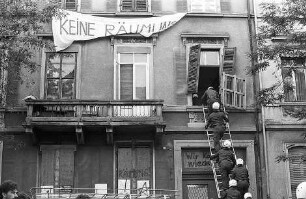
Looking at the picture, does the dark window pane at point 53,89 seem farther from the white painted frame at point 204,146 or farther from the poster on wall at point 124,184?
the white painted frame at point 204,146

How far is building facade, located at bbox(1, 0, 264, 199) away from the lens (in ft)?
59.4

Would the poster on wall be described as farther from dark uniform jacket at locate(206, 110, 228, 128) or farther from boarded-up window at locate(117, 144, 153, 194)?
dark uniform jacket at locate(206, 110, 228, 128)

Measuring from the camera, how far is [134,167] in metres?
18.5

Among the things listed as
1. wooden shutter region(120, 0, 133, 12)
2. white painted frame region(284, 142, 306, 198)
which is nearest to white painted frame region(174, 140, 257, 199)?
white painted frame region(284, 142, 306, 198)

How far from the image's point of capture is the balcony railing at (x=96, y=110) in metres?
17.8

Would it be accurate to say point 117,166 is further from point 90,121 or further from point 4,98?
point 4,98

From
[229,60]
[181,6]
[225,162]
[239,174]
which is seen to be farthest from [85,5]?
[239,174]

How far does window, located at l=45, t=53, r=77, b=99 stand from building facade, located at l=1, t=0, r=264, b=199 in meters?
0.04

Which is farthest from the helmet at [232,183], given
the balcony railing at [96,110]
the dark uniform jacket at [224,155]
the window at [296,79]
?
the window at [296,79]

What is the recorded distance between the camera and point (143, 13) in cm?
2005

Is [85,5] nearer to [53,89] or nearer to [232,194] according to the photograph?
[53,89]

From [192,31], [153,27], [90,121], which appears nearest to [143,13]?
[153,27]

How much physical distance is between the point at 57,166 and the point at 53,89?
114 inches

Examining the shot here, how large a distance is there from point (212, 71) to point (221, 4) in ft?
9.02
